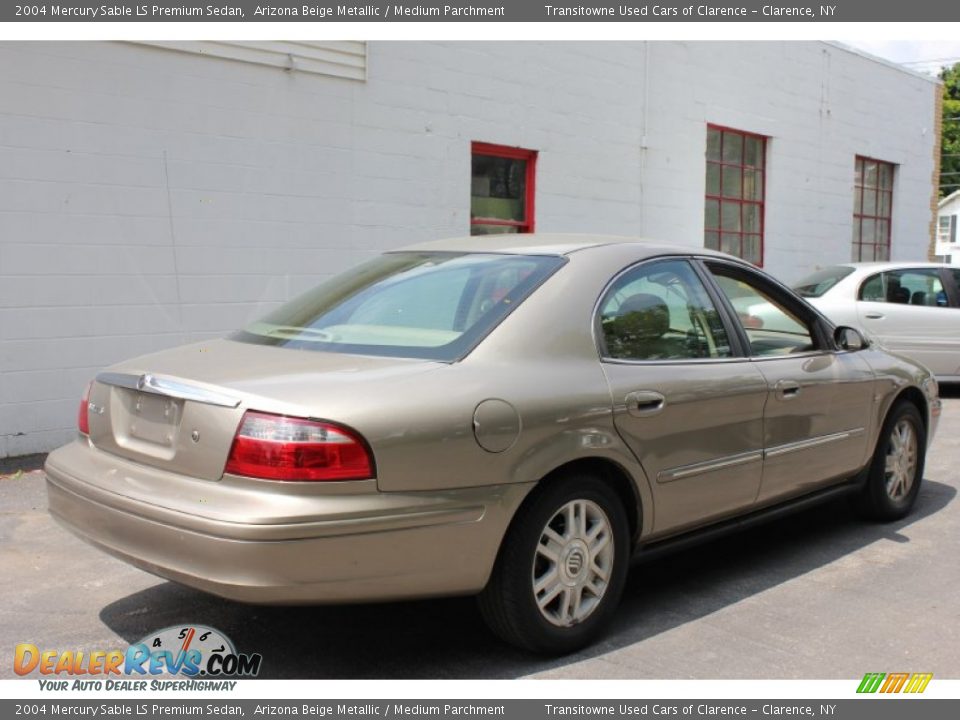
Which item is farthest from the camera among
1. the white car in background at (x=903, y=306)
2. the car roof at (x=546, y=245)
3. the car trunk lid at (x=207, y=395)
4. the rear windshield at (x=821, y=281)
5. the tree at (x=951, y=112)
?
the tree at (x=951, y=112)

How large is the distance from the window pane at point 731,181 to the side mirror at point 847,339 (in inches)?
353

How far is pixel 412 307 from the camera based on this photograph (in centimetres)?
410

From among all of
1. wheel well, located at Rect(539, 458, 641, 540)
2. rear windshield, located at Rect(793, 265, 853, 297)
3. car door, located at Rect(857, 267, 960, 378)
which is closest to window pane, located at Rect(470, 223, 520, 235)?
rear windshield, located at Rect(793, 265, 853, 297)

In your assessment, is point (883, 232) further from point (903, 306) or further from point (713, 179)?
point (903, 306)

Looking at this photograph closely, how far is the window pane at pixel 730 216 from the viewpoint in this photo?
1398 cm

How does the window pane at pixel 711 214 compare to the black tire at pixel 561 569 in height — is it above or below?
above

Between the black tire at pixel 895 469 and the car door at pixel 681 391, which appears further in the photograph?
the black tire at pixel 895 469

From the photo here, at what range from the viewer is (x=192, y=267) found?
8.12 metres

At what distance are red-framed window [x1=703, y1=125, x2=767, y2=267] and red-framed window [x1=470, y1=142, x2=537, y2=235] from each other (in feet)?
11.9

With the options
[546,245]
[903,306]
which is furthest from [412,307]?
[903,306]

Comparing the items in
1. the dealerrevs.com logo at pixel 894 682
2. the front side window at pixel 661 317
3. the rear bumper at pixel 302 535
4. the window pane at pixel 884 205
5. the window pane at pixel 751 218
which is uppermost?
the window pane at pixel 884 205

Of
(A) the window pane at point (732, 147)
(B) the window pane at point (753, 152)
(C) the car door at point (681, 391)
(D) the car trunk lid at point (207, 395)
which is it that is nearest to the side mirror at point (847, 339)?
(C) the car door at point (681, 391)

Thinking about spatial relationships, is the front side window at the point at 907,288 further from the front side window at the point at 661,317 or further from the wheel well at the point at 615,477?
the wheel well at the point at 615,477
